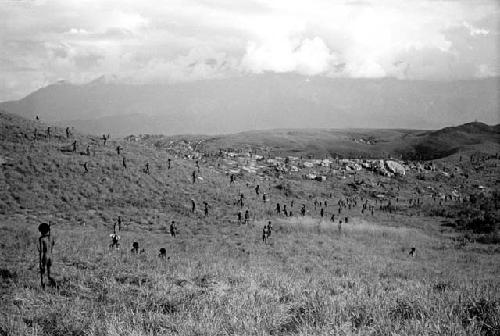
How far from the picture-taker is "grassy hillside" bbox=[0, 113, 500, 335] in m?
6.56

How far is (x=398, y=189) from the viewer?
81375 millimetres

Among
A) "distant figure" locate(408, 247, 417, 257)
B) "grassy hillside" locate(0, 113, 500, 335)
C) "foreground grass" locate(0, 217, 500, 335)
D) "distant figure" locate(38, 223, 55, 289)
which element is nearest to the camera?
"foreground grass" locate(0, 217, 500, 335)

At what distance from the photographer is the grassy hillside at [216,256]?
6.56m

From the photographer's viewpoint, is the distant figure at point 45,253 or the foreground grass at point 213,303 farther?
the distant figure at point 45,253

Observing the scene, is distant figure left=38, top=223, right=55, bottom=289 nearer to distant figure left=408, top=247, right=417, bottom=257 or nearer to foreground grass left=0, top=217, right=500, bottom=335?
foreground grass left=0, top=217, right=500, bottom=335

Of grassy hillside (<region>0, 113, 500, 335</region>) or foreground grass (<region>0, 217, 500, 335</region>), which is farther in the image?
grassy hillside (<region>0, 113, 500, 335</region>)

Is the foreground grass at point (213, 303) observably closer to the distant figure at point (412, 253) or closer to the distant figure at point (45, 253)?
the distant figure at point (45, 253)

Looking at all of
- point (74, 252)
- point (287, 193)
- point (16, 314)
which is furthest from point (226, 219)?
point (16, 314)

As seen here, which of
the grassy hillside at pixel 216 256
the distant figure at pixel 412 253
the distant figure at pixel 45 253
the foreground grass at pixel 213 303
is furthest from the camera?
the distant figure at pixel 412 253

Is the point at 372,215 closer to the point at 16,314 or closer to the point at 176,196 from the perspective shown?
the point at 176,196

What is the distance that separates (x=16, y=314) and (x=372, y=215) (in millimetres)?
52849

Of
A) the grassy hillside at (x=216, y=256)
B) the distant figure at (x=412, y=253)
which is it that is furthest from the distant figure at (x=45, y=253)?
the distant figure at (x=412, y=253)

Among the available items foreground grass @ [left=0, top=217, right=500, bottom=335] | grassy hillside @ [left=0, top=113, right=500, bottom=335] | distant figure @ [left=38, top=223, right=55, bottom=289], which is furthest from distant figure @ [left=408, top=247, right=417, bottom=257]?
distant figure @ [left=38, top=223, right=55, bottom=289]

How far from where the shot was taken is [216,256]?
22.7 meters
